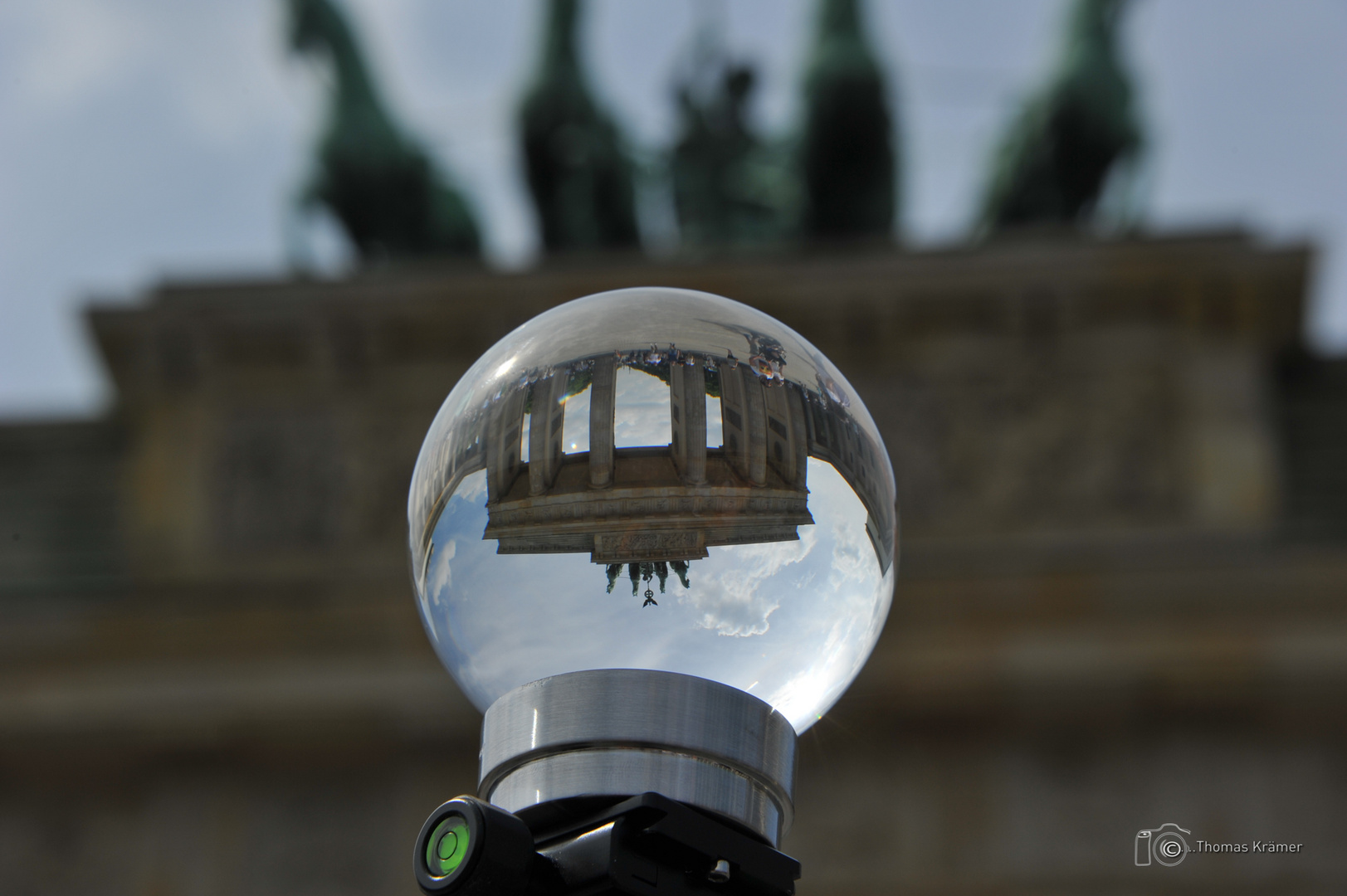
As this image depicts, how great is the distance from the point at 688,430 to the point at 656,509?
0.07 m

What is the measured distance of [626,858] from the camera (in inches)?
48.7

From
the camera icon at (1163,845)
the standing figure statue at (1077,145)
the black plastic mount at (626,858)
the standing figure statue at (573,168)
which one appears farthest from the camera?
the standing figure statue at (573,168)

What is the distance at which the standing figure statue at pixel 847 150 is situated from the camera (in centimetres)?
1388

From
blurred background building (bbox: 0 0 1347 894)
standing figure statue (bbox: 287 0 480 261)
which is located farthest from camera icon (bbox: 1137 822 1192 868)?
standing figure statue (bbox: 287 0 480 261)

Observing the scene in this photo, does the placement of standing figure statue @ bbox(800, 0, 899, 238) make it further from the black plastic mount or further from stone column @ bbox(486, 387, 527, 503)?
the black plastic mount

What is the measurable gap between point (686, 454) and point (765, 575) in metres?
0.12

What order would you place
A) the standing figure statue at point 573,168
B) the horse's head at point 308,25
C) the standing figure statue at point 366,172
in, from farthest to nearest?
1. the horse's head at point 308,25
2. the standing figure statue at point 366,172
3. the standing figure statue at point 573,168

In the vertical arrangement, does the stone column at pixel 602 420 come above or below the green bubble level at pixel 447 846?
above

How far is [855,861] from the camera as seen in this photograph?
35.7ft

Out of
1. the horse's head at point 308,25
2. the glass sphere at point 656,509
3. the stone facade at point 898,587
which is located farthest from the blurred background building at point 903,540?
the glass sphere at point 656,509

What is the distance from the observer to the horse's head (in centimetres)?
1541

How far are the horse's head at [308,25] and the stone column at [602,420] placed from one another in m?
14.8

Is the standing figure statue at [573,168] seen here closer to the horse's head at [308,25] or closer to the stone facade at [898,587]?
Result: the stone facade at [898,587]

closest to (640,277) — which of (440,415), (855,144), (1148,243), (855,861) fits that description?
(855,144)
